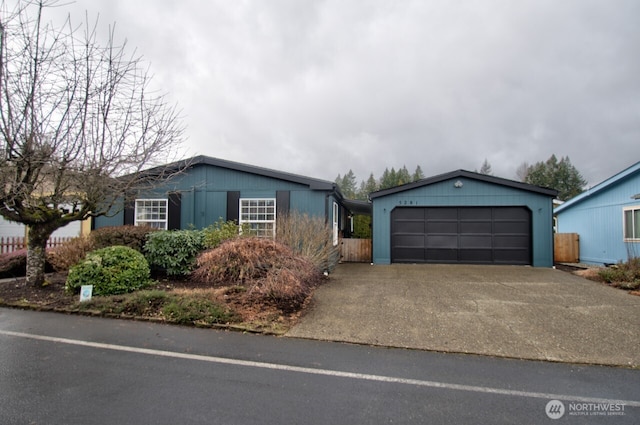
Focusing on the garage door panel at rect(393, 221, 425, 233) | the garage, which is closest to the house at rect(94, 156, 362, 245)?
the garage door panel at rect(393, 221, 425, 233)

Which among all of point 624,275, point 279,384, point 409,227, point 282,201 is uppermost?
point 282,201

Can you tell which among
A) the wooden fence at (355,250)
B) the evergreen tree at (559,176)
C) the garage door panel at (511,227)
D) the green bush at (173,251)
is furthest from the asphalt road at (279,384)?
the evergreen tree at (559,176)

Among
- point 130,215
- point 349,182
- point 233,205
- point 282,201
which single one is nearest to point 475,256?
point 282,201

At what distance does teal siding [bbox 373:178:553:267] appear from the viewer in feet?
39.0

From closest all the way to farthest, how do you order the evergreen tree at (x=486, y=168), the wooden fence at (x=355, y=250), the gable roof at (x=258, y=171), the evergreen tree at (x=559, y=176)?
the gable roof at (x=258, y=171) → the wooden fence at (x=355, y=250) → the evergreen tree at (x=559, y=176) → the evergreen tree at (x=486, y=168)

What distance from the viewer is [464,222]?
1247 centimetres

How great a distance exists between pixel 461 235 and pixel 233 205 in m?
8.97

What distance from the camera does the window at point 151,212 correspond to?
11.6m

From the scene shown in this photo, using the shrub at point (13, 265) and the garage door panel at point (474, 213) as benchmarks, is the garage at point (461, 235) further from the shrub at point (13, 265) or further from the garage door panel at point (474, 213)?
the shrub at point (13, 265)

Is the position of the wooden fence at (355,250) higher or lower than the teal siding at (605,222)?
lower

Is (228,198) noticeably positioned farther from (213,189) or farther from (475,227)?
(475,227)

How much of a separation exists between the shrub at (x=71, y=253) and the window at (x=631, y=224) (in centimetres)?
1752

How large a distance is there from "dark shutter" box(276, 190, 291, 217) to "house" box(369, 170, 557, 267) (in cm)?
399

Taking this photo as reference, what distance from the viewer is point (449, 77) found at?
14.9m
